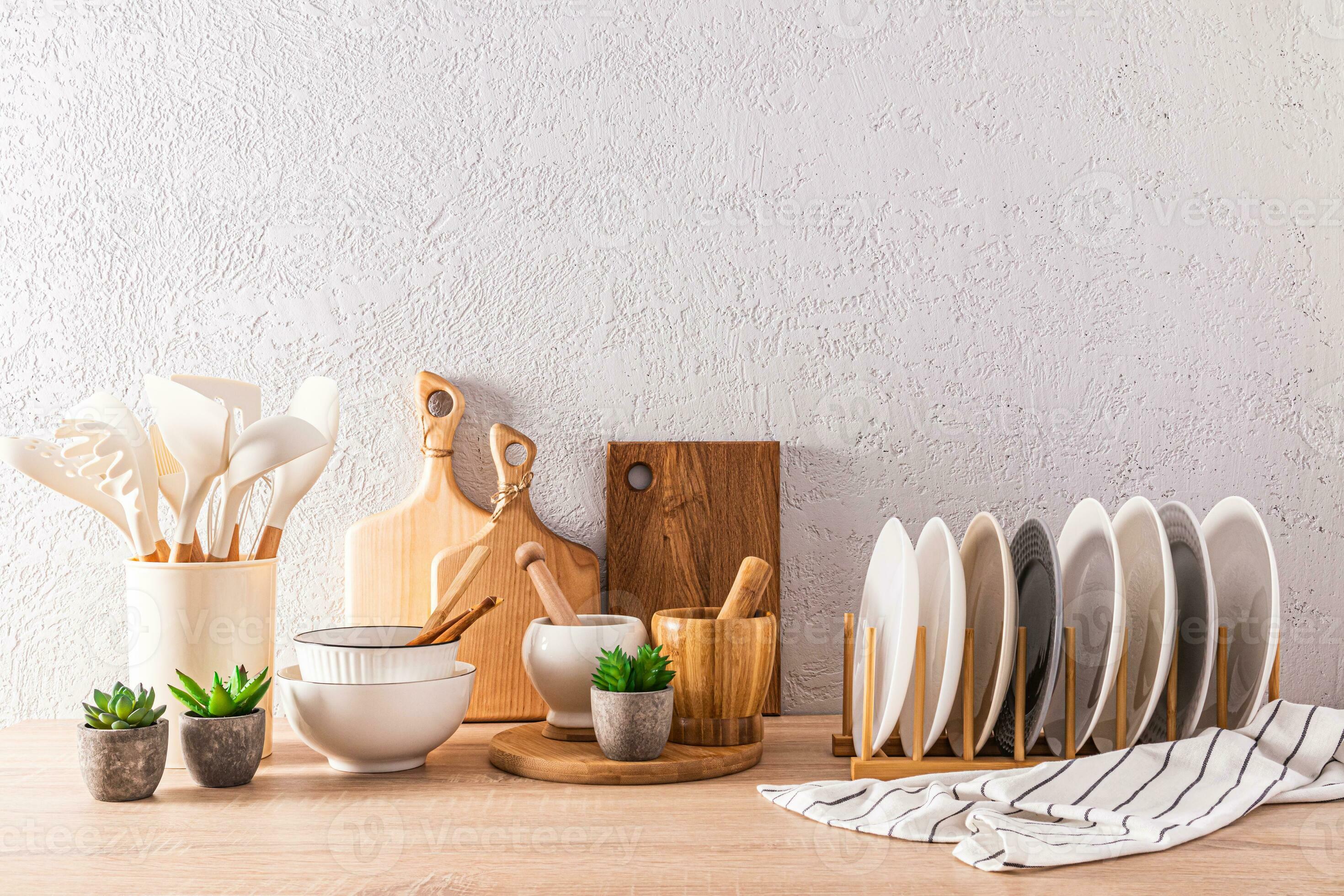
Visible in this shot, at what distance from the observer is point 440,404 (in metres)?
1.07

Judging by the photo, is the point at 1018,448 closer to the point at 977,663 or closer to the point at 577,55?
the point at 977,663

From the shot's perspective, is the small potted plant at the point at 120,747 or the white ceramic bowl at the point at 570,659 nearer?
the small potted plant at the point at 120,747

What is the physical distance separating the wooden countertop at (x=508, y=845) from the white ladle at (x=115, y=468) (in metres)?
0.21

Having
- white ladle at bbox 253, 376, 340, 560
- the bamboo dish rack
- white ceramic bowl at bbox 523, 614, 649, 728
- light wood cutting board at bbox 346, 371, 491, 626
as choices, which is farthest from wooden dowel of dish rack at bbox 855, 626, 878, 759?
white ladle at bbox 253, 376, 340, 560

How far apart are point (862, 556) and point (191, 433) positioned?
679mm

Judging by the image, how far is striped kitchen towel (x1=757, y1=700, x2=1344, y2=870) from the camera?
686mm

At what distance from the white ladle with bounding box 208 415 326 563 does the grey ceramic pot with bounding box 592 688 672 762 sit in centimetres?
33

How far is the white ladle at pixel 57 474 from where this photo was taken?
843mm

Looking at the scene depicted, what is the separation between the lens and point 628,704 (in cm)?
82

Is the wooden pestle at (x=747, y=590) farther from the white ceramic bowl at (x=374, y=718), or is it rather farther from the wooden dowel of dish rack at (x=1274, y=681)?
the wooden dowel of dish rack at (x=1274, y=681)

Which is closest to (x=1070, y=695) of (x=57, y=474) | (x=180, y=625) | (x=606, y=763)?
(x=606, y=763)

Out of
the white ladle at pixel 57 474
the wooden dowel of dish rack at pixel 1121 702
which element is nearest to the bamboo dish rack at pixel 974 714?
the wooden dowel of dish rack at pixel 1121 702

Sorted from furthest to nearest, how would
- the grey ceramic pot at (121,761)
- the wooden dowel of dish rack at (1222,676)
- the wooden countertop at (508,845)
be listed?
the wooden dowel of dish rack at (1222,676)
the grey ceramic pot at (121,761)
the wooden countertop at (508,845)

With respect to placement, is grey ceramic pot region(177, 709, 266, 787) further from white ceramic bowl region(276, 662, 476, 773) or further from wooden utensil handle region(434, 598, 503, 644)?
wooden utensil handle region(434, 598, 503, 644)
